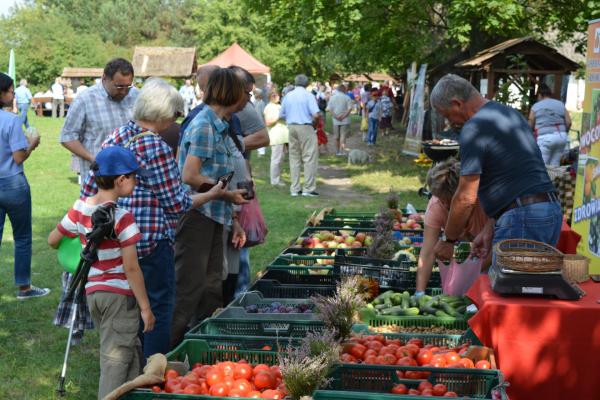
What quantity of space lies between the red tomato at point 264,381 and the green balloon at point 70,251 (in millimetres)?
1221

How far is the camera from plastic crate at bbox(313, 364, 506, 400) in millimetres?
3988

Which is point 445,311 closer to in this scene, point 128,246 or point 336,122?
point 128,246

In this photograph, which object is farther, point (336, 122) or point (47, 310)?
point (336, 122)

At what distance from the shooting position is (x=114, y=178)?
4.24 metres

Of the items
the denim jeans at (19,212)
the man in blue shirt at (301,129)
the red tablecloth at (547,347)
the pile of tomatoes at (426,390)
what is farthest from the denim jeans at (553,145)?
the pile of tomatoes at (426,390)

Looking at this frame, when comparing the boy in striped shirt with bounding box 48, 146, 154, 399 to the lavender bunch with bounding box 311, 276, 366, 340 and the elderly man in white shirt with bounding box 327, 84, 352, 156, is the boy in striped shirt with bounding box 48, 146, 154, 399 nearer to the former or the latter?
the lavender bunch with bounding box 311, 276, 366, 340

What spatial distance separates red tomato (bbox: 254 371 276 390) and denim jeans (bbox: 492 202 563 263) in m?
1.71

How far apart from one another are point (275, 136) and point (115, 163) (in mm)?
11417

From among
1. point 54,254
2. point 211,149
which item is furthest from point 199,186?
point 54,254

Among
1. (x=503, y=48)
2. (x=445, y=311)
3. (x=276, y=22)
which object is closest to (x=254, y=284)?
(x=445, y=311)

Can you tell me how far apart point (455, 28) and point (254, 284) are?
1326 cm

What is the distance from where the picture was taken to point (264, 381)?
4035 millimetres

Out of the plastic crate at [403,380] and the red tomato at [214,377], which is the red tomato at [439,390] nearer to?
the plastic crate at [403,380]

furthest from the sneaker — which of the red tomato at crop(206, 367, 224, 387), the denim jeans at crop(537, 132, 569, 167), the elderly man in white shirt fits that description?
the elderly man in white shirt
